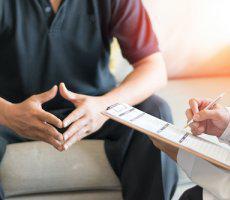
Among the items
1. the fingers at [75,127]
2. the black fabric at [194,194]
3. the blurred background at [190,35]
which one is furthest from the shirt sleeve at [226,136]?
the blurred background at [190,35]

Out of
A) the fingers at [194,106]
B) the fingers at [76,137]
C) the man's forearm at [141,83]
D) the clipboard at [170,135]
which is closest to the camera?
the clipboard at [170,135]

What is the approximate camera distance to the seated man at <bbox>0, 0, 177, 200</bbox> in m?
0.98

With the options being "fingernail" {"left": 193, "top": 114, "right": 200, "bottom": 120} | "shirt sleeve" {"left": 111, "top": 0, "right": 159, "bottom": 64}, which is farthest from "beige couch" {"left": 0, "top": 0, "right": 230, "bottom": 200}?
"fingernail" {"left": 193, "top": 114, "right": 200, "bottom": 120}

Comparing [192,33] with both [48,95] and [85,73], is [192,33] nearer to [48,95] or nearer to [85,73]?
[85,73]

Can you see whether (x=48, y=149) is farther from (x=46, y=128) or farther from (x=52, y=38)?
(x=52, y=38)

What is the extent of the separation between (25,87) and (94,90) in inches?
7.7

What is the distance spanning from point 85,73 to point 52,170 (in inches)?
11.4

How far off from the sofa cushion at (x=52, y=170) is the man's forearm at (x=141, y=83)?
0.15 m

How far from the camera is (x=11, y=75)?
3.61ft

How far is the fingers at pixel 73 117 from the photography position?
907 millimetres

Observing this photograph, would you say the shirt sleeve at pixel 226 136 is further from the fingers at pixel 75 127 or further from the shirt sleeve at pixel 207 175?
the fingers at pixel 75 127

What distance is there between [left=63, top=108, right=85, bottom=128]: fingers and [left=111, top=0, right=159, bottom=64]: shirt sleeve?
0.95 feet

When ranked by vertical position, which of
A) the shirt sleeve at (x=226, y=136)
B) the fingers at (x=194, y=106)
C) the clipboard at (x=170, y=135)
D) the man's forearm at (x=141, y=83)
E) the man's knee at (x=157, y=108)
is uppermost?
the fingers at (x=194, y=106)

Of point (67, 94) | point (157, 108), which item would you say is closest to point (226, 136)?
point (157, 108)
